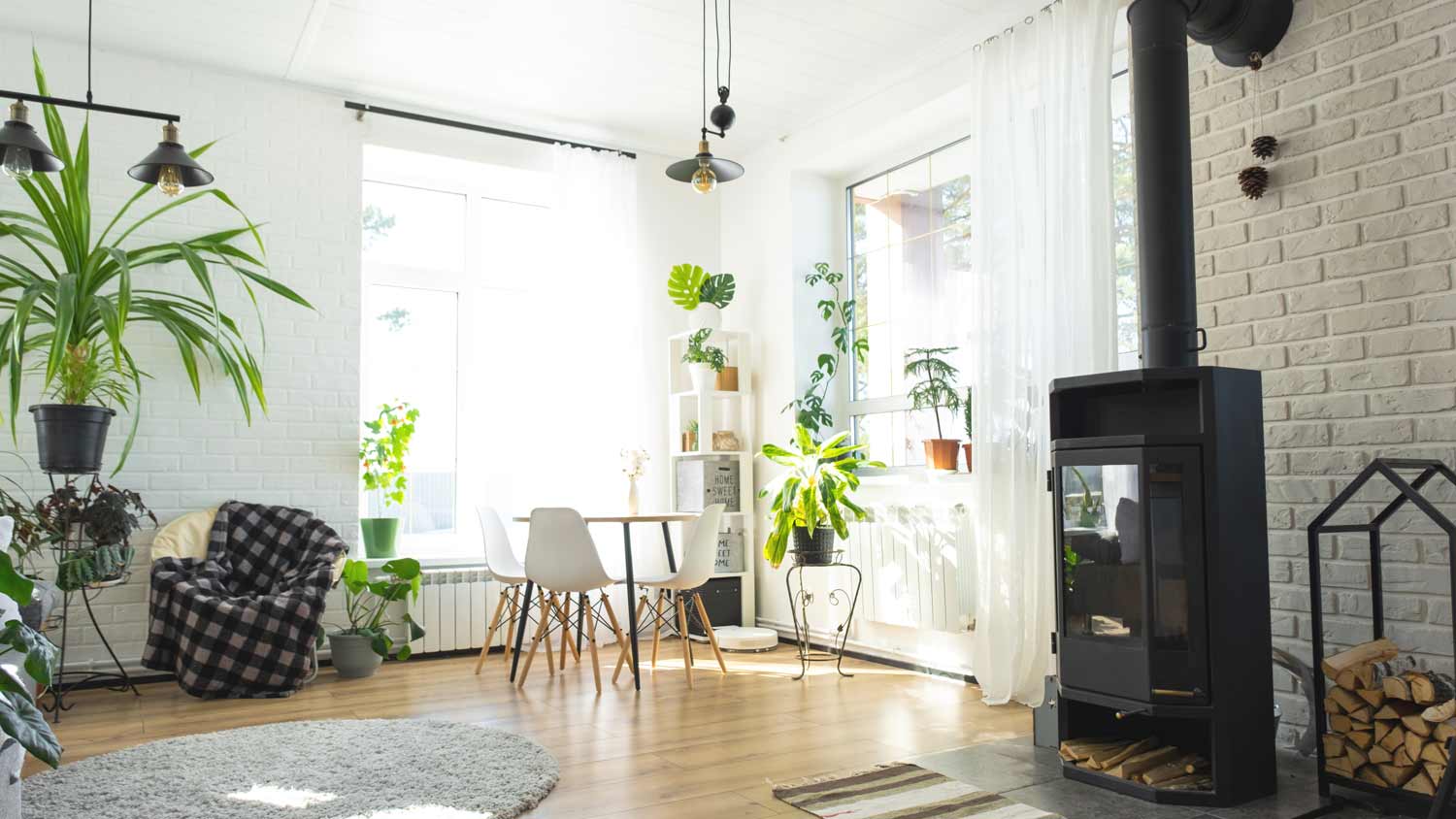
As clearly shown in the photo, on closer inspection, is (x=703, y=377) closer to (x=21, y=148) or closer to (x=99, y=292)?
(x=99, y=292)

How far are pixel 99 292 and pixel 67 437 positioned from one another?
2.57 ft

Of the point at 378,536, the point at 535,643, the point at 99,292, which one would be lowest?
the point at 535,643

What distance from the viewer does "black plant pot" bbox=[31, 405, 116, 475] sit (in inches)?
158

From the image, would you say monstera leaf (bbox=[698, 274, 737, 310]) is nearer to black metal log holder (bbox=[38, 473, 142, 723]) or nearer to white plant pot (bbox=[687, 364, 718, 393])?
white plant pot (bbox=[687, 364, 718, 393])

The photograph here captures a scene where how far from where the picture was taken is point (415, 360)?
228 inches

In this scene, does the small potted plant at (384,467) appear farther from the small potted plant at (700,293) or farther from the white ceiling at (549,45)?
the white ceiling at (549,45)

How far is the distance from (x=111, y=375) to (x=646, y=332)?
272 centimetres

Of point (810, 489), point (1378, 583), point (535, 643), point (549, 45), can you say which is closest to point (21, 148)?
point (549, 45)

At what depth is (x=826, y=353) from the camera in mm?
5750

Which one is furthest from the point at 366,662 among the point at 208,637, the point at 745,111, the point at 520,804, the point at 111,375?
the point at 745,111

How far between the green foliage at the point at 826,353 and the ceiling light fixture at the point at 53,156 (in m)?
3.02

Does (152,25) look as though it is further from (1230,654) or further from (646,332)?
(1230,654)

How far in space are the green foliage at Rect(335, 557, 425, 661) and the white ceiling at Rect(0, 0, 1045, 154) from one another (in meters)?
2.39

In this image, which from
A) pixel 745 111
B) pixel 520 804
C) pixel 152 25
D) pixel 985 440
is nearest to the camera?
pixel 520 804
